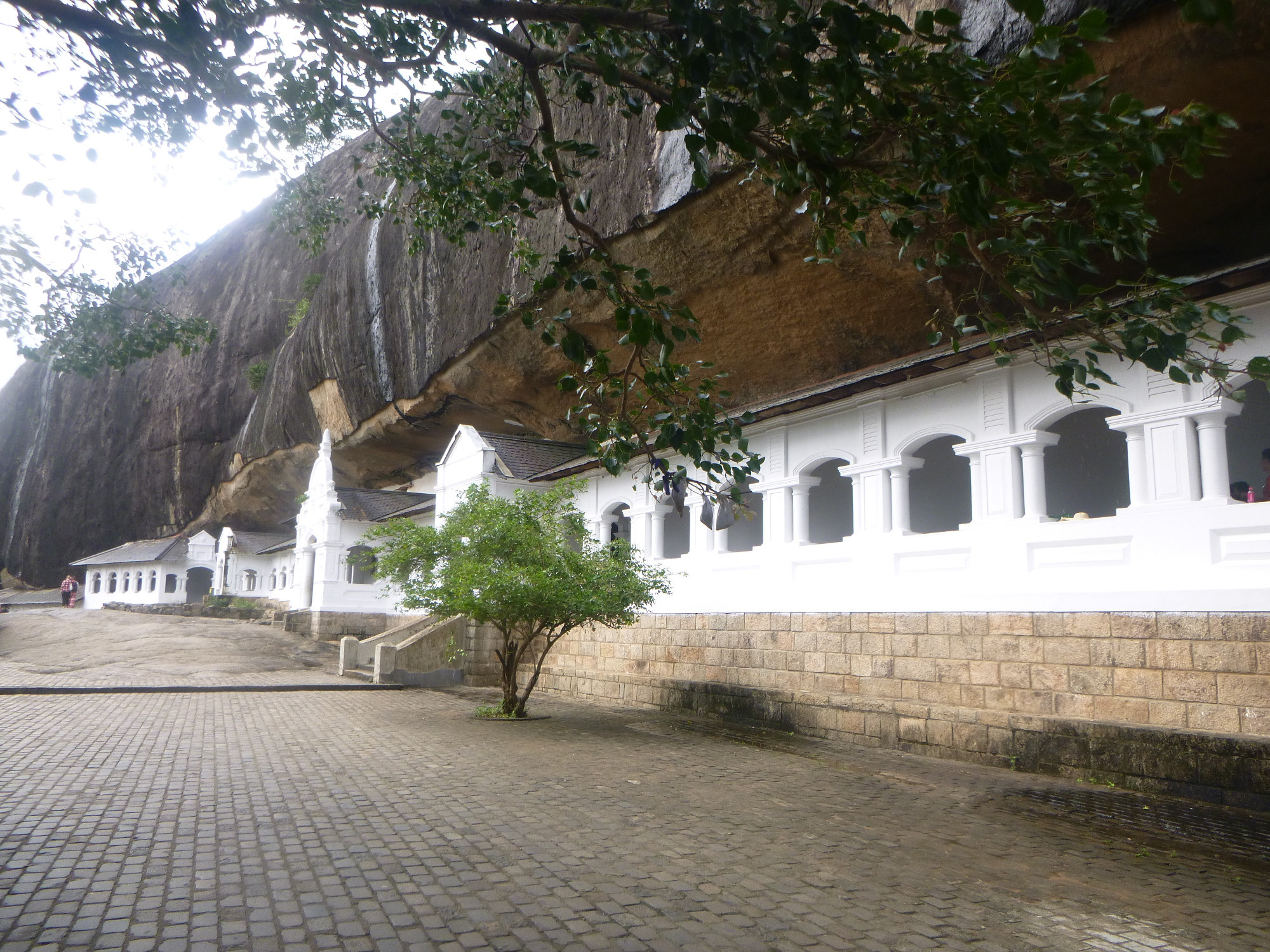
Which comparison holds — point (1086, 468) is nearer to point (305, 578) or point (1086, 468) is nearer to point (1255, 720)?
point (1255, 720)

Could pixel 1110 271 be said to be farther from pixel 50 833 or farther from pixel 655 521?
pixel 50 833

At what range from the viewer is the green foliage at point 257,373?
33781mm

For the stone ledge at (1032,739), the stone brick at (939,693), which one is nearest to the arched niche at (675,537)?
the stone ledge at (1032,739)

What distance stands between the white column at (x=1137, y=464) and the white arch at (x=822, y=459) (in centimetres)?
352

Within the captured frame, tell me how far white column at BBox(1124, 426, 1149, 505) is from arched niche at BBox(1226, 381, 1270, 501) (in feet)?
9.47

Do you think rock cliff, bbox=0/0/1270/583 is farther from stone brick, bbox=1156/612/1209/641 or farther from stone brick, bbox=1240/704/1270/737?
stone brick, bbox=1240/704/1270/737

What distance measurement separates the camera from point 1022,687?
896 cm

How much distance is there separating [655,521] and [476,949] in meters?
11.5

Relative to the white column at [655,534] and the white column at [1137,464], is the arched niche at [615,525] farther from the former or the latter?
the white column at [1137,464]

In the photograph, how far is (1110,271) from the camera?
11.4 meters

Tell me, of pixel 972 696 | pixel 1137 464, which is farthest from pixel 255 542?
pixel 1137 464

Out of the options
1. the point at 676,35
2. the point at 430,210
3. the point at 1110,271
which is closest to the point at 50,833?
the point at 430,210

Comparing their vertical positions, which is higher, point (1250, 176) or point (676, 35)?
point (1250, 176)

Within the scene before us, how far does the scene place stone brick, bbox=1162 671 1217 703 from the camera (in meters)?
7.47
